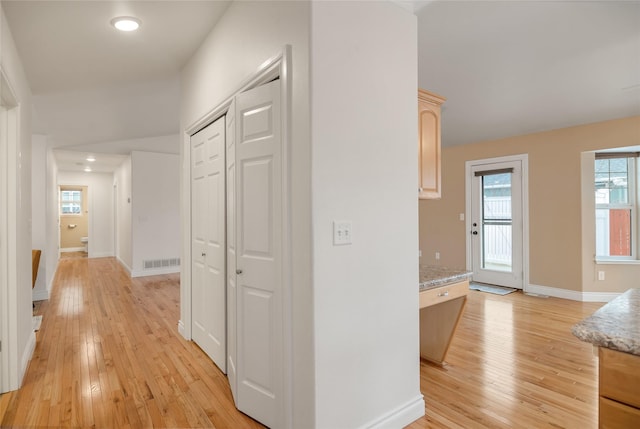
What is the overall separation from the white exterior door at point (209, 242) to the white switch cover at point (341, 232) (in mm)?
1206

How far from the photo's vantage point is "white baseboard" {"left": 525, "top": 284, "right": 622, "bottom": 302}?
184 inches

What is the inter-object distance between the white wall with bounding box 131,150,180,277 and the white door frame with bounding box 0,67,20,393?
4.40m

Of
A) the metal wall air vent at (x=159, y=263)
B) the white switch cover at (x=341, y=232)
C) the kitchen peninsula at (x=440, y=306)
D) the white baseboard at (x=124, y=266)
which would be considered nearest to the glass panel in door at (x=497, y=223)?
the kitchen peninsula at (x=440, y=306)

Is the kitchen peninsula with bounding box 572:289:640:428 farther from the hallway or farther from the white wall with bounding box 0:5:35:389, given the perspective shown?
the white wall with bounding box 0:5:35:389

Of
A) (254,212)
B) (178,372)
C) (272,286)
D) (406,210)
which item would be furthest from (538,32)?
(178,372)

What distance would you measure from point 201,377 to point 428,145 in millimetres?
2451

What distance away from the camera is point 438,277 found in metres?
2.50

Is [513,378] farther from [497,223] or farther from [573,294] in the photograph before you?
[497,223]

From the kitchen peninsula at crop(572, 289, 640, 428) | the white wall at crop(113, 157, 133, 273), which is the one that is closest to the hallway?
the kitchen peninsula at crop(572, 289, 640, 428)

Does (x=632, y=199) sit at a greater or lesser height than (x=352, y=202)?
greater

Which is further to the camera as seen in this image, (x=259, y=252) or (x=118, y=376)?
(x=118, y=376)

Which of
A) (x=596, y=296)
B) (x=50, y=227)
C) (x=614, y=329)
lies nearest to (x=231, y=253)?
(x=614, y=329)

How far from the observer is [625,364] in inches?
37.3

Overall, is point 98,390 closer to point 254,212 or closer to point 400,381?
point 254,212
